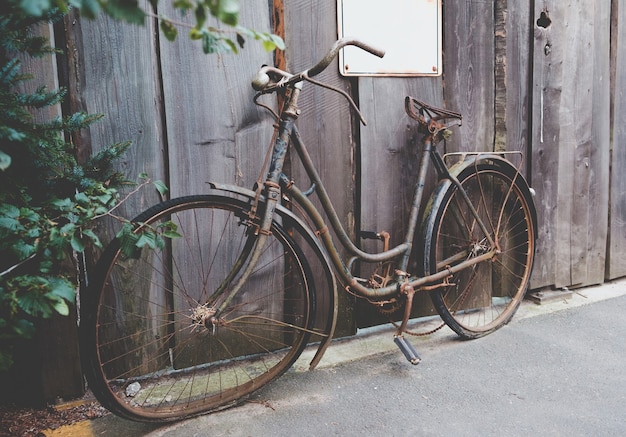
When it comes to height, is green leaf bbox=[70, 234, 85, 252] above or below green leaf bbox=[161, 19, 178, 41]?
below

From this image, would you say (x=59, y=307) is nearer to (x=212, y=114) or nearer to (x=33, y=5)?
(x=33, y=5)

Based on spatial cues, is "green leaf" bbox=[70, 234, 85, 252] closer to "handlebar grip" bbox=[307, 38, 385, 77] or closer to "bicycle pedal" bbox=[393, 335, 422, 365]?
"handlebar grip" bbox=[307, 38, 385, 77]

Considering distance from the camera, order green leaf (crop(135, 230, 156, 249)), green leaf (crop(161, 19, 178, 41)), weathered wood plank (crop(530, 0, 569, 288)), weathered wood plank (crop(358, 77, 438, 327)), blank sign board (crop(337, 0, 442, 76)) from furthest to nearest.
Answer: weathered wood plank (crop(530, 0, 569, 288)) < weathered wood plank (crop(358, 77, 438, 327)) < blank sign board (crop(337, 0, 442, 76)) < green leaf (crop(135, 230, 156, 249)) < green leaf (crop(161, 19, 178, 41))

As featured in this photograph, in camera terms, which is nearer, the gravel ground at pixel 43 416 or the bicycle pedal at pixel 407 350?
the gravel ground at pixel 43 416

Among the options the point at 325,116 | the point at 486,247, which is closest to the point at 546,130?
the point at 486,247

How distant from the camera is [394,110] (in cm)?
268

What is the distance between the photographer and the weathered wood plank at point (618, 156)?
3344 millimetres

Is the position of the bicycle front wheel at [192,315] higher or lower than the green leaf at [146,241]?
lower

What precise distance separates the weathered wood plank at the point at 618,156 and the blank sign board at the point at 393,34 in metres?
1.51

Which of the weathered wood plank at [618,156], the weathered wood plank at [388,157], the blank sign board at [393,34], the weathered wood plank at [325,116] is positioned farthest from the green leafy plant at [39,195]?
the weathered wood plank at [618,156]

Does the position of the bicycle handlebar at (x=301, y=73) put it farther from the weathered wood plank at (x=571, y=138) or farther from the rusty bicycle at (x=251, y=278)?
the weathered wood plank at (x=571, y=138)

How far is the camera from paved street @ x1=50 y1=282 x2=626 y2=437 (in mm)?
1945

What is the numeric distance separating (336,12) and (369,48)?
0.53 metres

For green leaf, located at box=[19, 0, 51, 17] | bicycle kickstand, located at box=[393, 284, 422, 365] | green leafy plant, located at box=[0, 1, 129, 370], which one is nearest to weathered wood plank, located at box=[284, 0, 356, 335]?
bicycle kickstand, located at box=[393, 284, 422, 365]
